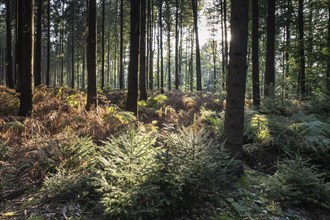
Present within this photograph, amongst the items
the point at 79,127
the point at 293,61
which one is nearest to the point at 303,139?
the point at 79,127

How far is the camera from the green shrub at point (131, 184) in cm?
347

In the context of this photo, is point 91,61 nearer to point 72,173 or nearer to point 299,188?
point 72,173

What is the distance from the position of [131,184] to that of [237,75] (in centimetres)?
277

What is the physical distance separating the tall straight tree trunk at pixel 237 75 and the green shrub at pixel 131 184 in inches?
66.2

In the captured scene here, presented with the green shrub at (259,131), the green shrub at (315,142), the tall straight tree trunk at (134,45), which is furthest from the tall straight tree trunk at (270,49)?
the tall straight tree trunk at (134,45)

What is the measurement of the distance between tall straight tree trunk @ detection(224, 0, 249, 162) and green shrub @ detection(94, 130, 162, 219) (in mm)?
1683

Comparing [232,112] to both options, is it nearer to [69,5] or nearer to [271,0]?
[271,0]

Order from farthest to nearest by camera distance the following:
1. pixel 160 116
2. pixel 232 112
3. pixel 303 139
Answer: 1. pixel 160 116
2. pixel 303 139
3. pixel 232 112

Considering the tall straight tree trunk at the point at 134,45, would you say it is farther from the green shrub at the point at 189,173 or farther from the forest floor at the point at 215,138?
the green shrub at the point at 189,173

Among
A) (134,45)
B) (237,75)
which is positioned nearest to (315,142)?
(237,75)

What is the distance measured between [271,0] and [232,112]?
9.08 m

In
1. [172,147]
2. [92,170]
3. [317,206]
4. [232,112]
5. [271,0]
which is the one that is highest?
[271,0]

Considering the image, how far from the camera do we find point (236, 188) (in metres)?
4.84

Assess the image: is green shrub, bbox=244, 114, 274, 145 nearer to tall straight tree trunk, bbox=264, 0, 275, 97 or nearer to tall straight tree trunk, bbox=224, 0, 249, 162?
tall straight tree trunk, bbox=224, 0, 249, 162
